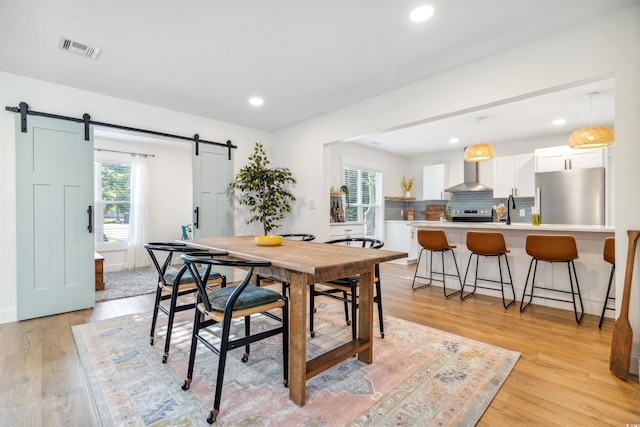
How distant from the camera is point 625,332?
1958 mm

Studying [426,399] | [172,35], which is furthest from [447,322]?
[172,35]

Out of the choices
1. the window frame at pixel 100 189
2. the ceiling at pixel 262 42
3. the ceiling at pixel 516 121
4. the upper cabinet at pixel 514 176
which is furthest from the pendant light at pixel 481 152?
the window frame at pixel 100 189

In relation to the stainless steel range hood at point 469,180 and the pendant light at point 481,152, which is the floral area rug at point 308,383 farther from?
the stainless steel range hood at point 469,180

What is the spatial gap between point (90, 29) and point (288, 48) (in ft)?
4.97

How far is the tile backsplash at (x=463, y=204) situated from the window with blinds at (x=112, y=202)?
5.44 metres

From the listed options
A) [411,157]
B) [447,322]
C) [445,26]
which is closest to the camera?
[445,26]

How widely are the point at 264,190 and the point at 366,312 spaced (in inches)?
111

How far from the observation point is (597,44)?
7.13 ft

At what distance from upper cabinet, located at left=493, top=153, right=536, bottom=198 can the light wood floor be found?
295 centimetres

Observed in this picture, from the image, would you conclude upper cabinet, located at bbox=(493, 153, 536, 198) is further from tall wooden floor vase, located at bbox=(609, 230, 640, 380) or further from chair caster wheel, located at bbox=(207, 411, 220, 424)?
chair caster wheel, located at bbox=(207, 411, 220, 424)

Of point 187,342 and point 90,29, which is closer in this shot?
point 90,29

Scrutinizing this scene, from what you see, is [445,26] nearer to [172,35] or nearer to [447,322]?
[172,35]

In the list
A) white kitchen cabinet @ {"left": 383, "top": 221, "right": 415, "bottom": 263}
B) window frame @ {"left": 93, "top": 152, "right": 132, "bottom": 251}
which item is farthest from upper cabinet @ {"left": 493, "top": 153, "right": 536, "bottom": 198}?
window frame @ {"left": 93, "top": 152, "right": 132, "bottom": 251}

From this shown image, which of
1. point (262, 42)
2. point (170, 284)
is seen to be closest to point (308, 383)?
point (170, 284)
